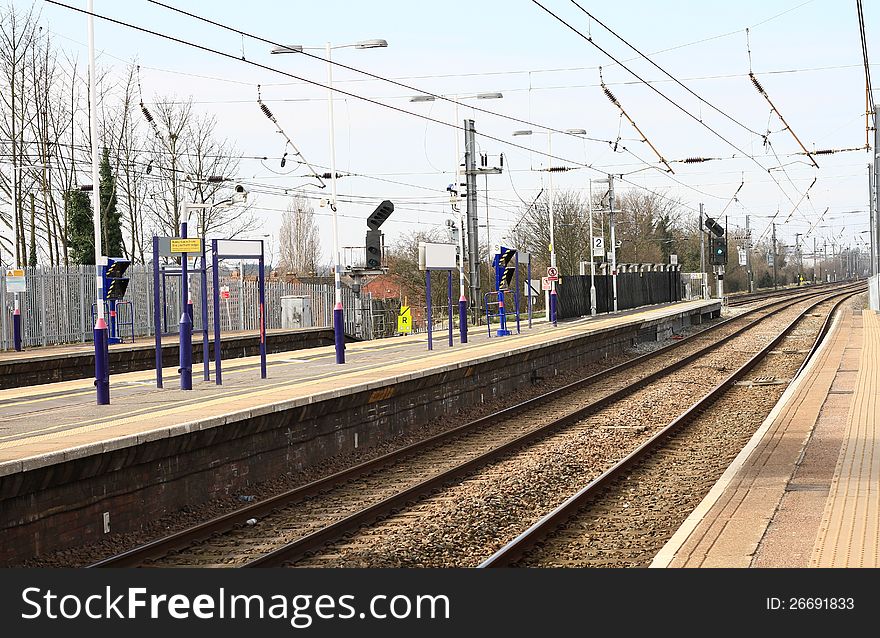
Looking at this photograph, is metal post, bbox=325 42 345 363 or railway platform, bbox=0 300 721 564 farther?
metal post, bbox=325 42 345 363

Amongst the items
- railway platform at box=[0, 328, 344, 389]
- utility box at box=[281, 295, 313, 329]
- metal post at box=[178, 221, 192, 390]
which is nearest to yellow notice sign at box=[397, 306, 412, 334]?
utility box at box=[281, 295, 313, 329]

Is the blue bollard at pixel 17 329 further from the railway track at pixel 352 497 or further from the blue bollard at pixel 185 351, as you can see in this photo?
the railway track at pixel 352 497

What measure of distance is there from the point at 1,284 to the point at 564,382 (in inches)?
643

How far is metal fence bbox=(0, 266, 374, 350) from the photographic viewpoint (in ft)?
106

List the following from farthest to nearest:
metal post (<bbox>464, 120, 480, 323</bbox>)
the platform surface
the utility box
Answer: the utility box → metal post (<bbox>464, 120, 480, 323</bbox>) → the platform surface

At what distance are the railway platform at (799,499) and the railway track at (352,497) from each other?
3181 mm

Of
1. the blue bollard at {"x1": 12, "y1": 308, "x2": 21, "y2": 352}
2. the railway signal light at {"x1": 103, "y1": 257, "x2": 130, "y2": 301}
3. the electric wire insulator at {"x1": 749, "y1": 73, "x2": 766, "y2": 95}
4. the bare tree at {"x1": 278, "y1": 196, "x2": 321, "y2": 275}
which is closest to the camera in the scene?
the electric wire insulator at {"x1": 749, "y1": 73, "x2": 766, "y2": 95}

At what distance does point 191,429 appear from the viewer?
1115 centimetres

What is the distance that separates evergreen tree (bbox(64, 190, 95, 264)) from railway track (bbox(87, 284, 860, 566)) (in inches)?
1031

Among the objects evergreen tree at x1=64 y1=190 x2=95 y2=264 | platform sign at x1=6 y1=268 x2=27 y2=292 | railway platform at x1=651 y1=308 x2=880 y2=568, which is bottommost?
railway platform at x1=651 y1=308 x2=880 y2=568

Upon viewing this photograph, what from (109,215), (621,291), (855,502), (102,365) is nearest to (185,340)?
(102,365)

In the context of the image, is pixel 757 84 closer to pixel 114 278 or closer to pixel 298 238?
pixel 114 278

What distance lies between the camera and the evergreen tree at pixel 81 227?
4194 cm

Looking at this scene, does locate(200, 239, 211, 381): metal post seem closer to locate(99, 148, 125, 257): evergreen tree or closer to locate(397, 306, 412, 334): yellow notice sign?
locate(397, 306, 412, 334): yellow notice sign
